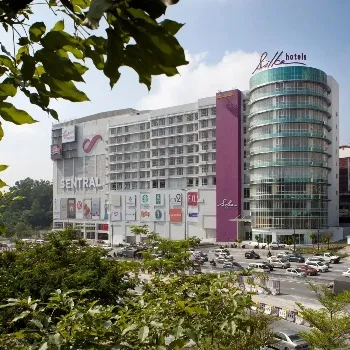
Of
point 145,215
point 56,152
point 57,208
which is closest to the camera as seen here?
point 145,215

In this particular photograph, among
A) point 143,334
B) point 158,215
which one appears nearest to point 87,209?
point 158,215

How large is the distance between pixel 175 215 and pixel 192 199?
153 inches

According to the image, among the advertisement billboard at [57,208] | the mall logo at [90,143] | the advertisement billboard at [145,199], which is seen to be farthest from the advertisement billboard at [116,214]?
the advertisement billboard at [57,208]

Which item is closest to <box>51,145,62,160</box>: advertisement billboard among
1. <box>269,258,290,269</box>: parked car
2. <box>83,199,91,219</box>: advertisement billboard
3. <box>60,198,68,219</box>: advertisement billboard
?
<box>60,198,68,219</box>: advertisement billboard

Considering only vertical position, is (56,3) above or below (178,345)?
above

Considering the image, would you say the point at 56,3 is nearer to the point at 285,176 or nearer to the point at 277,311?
the point at 277,311

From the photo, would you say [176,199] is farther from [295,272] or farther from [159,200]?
[295,272]

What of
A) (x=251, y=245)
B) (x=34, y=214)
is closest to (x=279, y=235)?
(x=251, y=245)

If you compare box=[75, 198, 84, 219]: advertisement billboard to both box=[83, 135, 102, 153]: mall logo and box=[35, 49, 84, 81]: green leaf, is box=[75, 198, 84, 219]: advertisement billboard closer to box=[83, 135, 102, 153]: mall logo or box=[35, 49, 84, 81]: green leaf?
box=[83, 135, 102, 153]: mall logo

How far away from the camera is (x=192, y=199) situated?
57719 millimetres

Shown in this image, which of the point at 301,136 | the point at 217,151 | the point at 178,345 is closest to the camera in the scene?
the point at 178,345

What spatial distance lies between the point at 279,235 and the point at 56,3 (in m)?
50.1

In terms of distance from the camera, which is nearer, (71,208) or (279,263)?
(279,263)

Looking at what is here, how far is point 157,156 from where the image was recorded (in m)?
62.9
